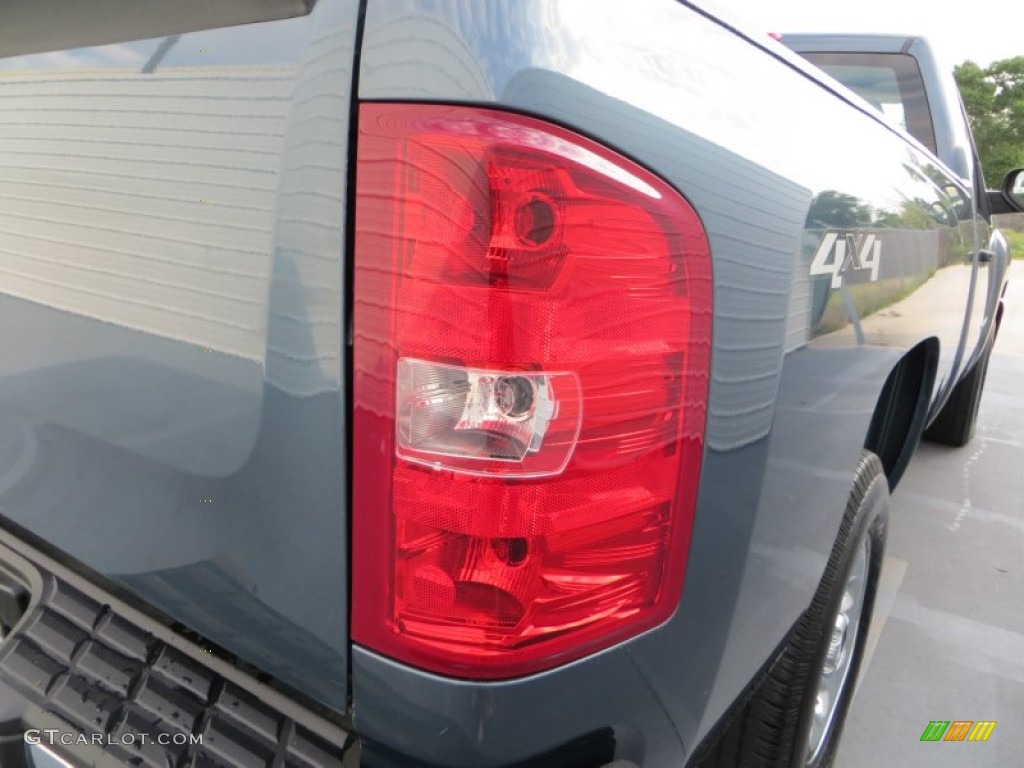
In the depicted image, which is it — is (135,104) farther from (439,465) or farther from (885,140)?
(885,140)

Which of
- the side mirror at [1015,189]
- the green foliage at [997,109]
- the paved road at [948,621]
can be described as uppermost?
the green foliage at [997,109]

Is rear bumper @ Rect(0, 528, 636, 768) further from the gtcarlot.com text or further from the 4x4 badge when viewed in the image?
the 4x4 badge

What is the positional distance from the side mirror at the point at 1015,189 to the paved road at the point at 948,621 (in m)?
1.35

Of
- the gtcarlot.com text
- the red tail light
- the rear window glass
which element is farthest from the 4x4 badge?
the rear window glass

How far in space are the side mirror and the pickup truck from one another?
9.40 feet

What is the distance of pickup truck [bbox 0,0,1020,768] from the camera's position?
82 cm

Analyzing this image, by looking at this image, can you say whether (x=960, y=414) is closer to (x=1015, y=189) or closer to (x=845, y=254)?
(x=1015, y=189)

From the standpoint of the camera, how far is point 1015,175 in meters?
3.59

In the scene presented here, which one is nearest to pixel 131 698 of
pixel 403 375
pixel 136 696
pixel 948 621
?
pixel 136 696

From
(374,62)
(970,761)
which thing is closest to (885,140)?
(374,62)

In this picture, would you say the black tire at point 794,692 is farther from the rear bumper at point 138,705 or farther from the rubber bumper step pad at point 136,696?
the rubber bumper step pad at point 136,696

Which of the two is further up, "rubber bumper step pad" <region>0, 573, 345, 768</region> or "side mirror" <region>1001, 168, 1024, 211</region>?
"side mirror" <region>1001, 168, 1024, 211</region>

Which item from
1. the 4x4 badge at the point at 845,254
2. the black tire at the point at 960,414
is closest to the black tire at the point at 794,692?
the 4x4 badge at the point at 845,254

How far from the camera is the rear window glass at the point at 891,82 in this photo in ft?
9.74
